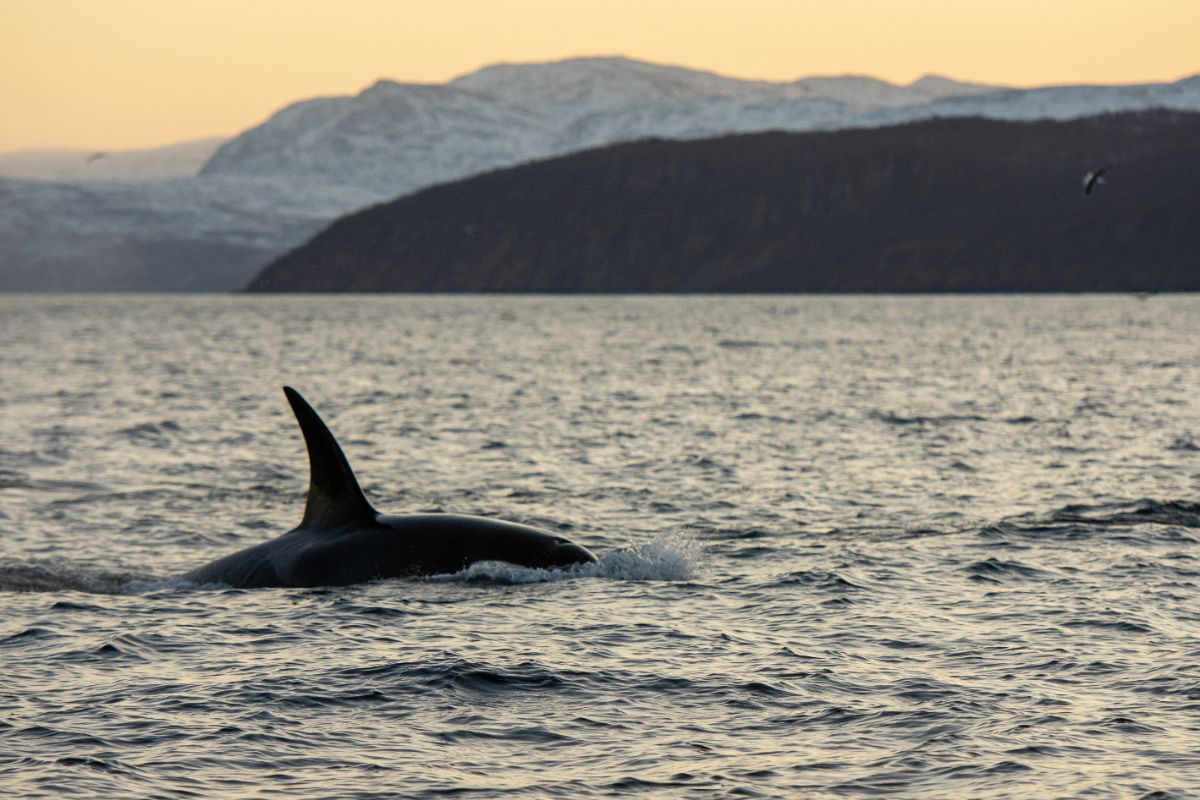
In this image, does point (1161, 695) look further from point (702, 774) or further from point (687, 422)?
point (687, 422)

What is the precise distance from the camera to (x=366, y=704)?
13.6 metres

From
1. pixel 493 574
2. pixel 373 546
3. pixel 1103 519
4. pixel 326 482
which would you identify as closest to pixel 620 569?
pixel 493 574

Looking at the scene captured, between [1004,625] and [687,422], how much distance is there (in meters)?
27.2

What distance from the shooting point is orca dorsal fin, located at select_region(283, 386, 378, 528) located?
704 inches

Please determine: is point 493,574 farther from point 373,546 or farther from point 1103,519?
point 1103,519

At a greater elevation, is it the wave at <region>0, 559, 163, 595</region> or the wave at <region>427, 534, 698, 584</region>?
the wave at <region>427, 534, 698, 584</region>

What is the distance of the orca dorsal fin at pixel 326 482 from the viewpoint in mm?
17875

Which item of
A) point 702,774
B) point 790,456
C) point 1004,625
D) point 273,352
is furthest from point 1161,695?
point 273,352

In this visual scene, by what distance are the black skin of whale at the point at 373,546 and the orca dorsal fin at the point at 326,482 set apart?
0.01 meters

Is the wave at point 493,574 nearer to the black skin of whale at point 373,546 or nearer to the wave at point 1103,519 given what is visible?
the black skin of whale at point 373,546

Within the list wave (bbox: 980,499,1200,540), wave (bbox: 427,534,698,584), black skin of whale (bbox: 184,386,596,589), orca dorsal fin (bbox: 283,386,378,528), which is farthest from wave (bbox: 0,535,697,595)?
wave (bbox: 980,499,1200,540)

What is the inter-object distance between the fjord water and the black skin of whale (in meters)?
0.29

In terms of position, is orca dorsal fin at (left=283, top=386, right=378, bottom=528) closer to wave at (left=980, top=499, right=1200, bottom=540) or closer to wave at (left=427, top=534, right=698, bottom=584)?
wave at (left=427, top=534, right=698, bottom=584)

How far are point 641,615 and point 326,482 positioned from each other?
395 centimetres
